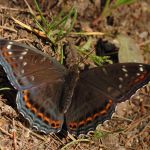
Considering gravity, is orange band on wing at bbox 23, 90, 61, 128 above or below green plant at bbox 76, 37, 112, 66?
below

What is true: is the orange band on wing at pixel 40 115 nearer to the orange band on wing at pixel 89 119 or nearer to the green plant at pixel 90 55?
the orange band on wing at pixel 89 119

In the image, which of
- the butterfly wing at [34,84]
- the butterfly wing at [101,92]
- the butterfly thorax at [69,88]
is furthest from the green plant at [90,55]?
the butterfly wing at [34,84]

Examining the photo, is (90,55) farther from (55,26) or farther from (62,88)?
(62,88)

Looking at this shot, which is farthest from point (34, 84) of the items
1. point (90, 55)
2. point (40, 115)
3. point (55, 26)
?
point (90, 55)

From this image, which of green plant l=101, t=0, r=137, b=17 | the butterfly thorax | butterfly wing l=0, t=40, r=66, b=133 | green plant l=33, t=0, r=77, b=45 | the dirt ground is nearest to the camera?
butterfly wing l=0, t=40, r=66, b=133

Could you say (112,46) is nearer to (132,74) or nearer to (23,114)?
(132,74)

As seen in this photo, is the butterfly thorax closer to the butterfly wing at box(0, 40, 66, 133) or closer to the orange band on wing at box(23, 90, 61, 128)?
the butterfly wing at box(0, 40, 66, 133)

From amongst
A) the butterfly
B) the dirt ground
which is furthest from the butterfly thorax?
the dirt ground

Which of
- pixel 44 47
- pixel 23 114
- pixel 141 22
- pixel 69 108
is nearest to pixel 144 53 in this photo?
pixel 141 22

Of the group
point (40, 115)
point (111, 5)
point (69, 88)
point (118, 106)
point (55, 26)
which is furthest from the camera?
point (111, 5)
